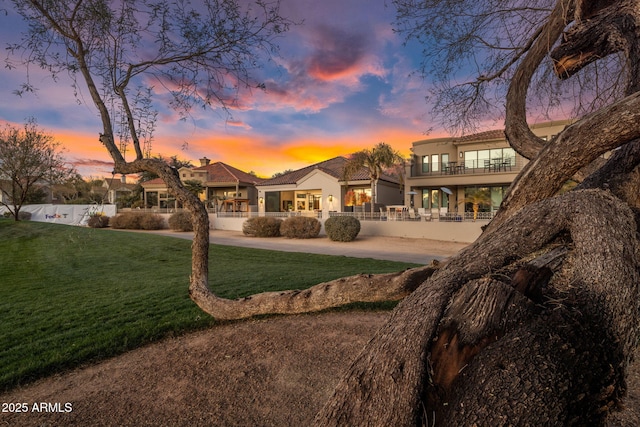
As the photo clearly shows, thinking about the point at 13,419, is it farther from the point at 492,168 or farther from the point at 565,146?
the point at 492,168

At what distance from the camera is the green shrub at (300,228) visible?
65.7 feet

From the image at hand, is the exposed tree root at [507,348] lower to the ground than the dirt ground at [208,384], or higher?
higher

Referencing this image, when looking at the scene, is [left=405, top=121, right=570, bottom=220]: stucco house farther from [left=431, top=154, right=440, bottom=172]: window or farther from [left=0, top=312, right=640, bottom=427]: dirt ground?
[left=0, top=312, right=640, bottom=427]: dirt ground

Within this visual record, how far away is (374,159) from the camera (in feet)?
75.9

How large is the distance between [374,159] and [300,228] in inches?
308


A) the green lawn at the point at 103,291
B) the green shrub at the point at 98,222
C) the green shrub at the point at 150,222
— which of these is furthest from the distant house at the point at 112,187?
the green shrub at the point at 98,222

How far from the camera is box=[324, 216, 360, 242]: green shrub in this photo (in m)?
18.5

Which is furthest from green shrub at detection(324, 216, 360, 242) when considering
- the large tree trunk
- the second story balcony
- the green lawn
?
the large tree trunk

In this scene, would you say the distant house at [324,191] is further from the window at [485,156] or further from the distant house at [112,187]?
the distant house at [112,187]

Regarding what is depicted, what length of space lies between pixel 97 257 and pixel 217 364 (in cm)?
1145

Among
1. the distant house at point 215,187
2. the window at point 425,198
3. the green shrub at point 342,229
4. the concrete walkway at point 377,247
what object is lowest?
the concrete walkway at point 377,247

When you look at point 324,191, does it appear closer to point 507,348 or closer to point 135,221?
point 135,221

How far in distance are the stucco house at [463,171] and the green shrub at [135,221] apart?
20965mm

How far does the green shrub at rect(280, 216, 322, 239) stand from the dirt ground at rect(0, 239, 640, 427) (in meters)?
14.9
